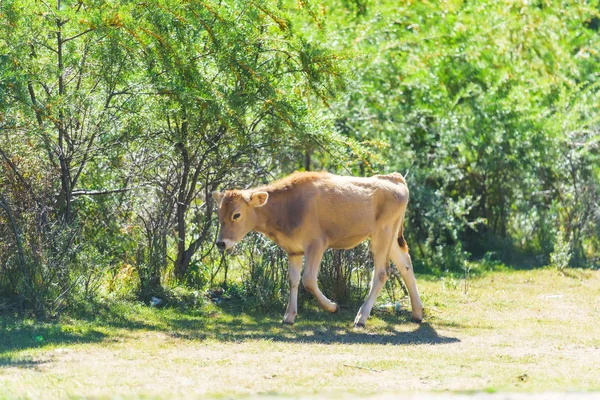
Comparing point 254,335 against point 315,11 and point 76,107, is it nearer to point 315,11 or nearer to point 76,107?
point 76,107

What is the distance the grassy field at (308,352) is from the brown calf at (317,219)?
0.55 metres

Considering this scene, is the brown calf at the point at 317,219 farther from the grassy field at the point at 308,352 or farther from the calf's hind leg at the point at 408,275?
the grassy field at the point at 308,352

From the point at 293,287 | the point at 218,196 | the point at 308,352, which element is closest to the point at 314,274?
the point at 293,287

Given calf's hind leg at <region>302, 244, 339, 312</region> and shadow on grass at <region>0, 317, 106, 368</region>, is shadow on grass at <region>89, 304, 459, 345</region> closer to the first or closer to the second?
calf's hind leg at <region>302, 244, 339, 312</region>

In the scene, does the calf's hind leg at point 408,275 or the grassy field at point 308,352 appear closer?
the grassy field at point 308,352

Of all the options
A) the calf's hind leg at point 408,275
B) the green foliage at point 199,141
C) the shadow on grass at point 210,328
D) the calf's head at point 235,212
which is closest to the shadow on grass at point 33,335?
the shadow on grass at point 210,328

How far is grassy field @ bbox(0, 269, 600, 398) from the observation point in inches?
359

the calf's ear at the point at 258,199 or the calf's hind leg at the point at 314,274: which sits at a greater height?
the calf's ear at the point at 258,199

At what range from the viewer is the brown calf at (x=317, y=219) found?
13258 mm

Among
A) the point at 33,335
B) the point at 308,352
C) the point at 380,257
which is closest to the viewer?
the point at 308,352

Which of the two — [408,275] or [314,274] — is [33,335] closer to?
[314,274]

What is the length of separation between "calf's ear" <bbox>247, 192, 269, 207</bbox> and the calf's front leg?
943mm

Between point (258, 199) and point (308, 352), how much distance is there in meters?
2.74

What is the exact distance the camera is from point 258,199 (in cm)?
1323
